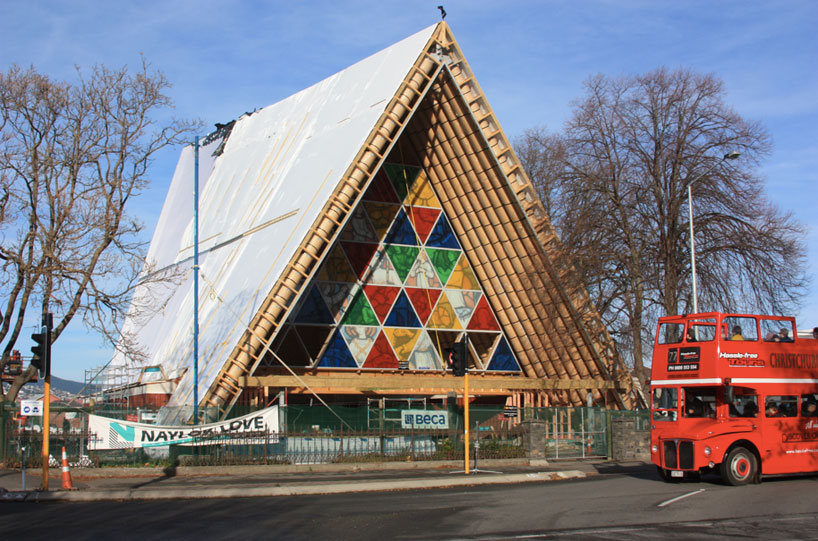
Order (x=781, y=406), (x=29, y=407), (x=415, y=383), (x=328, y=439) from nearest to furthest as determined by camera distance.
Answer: (x=29, y=407)
(x=781, y=406)
(x=328, y=439)
(x=415, y=383)

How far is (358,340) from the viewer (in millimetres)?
29984

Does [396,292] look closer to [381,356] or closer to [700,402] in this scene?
[381,356]

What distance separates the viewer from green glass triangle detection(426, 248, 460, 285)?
32.3m

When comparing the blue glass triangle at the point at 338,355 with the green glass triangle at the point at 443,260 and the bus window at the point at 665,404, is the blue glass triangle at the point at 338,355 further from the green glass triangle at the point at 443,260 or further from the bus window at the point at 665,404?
the bus window at the point at 665,404

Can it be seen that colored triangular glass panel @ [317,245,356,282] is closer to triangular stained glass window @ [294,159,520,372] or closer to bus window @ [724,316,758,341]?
triangular stained glass window @ [294,159,520,372]

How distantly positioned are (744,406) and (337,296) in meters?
15.2

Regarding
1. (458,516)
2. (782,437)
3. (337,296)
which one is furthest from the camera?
(337,296)

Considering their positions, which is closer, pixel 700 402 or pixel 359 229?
pixel 700 402

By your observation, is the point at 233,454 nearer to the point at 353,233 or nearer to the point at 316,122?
the point at 353,233

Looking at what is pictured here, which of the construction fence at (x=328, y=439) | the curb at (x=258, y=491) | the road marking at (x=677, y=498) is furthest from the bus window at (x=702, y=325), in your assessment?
the construction fence at (x=328, y=439)

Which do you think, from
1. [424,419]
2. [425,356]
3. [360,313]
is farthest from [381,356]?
[424,419]

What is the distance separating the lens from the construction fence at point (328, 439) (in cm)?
2175

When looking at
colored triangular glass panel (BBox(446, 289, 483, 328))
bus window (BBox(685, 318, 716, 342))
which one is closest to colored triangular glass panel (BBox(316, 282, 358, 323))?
colored triangular glass panel (BBox(446, 289, 483, 328))

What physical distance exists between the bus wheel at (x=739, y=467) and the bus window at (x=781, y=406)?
1071 mm
